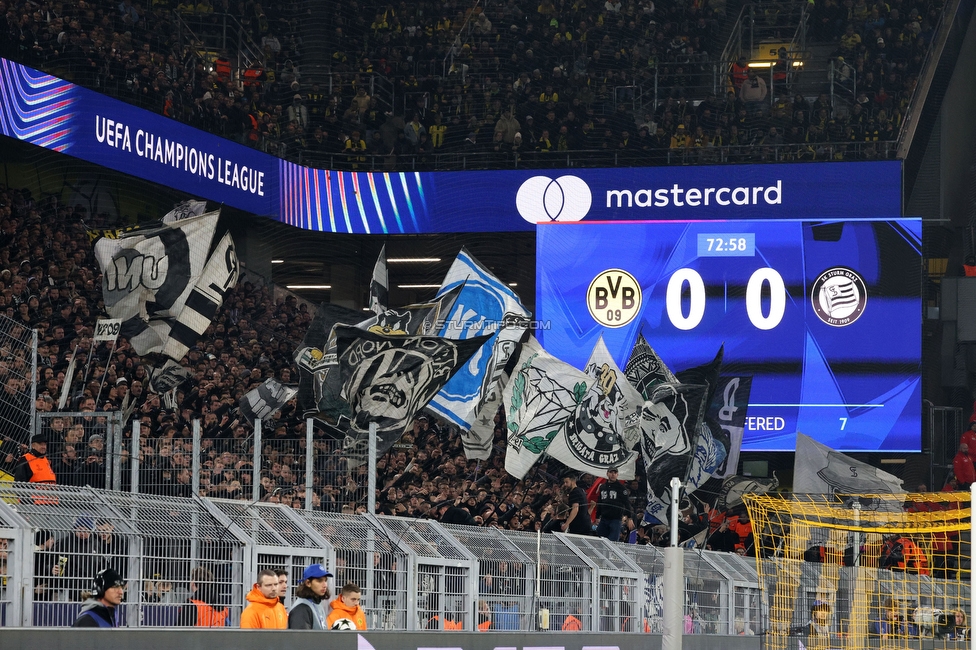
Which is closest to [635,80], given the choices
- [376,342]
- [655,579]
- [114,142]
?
[114,142]

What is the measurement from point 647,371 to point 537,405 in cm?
159

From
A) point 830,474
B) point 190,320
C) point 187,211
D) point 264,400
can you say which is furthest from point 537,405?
point 187,211

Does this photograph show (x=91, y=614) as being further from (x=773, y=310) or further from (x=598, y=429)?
(x=773, y=310)

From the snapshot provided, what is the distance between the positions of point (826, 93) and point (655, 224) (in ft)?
24.3

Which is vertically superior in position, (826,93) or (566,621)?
(826,93)

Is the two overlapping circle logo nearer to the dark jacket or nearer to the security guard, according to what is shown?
the security guard

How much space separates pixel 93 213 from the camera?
2548cm

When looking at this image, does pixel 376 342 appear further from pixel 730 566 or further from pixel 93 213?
pixel 93 213

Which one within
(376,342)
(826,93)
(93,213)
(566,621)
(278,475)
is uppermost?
(826,93)

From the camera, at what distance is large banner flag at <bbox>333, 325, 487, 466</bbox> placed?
51.2ft

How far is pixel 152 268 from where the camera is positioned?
17.2m

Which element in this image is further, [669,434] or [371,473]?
[669,434]

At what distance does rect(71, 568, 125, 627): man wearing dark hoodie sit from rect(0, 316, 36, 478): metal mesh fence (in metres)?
6.75

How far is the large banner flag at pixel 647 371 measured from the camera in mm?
18703
